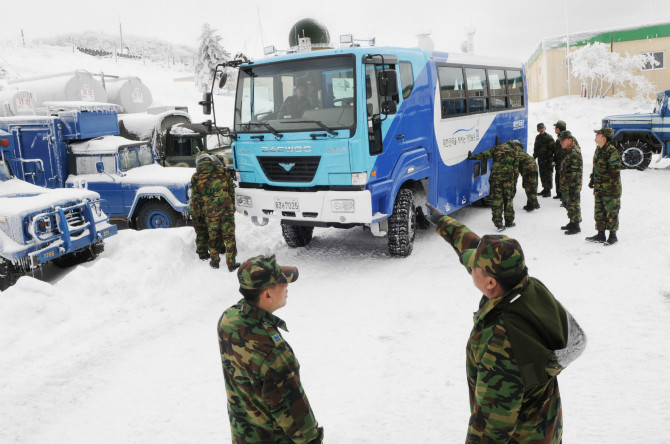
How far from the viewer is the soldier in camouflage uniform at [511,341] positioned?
207 cm

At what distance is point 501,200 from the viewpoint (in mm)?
9398

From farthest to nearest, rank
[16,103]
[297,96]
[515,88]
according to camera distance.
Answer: [16,103]
[515,88]
[297,96]

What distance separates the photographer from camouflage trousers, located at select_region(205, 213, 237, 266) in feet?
25.2

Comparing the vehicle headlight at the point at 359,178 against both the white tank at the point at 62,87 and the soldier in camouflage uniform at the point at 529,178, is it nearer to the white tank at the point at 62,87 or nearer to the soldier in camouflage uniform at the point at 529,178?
the soldier in camouflage uniform at the point at 529,178

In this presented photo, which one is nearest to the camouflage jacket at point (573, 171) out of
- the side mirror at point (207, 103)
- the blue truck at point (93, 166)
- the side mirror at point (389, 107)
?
the side mirror at point (389, 107)

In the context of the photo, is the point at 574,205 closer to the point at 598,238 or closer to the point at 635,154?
the point at 598,238

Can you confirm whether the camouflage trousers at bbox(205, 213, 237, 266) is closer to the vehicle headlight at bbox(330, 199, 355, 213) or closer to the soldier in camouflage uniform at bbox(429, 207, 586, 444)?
the vehicle headlight at bbox(330, 199, 355, 213)

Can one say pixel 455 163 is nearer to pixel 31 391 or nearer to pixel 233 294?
pixel 233 294

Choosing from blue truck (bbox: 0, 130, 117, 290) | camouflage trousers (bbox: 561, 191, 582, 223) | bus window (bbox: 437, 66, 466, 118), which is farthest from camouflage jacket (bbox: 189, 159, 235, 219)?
camouflage trousers (bbox: 561, 191, 582, 223)

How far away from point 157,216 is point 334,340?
594 cm

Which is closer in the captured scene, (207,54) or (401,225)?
(401,225)

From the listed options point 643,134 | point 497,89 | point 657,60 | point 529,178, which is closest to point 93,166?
point 497,89

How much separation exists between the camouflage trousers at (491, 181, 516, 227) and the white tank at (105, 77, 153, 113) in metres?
12.8

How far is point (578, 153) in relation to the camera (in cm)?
866
